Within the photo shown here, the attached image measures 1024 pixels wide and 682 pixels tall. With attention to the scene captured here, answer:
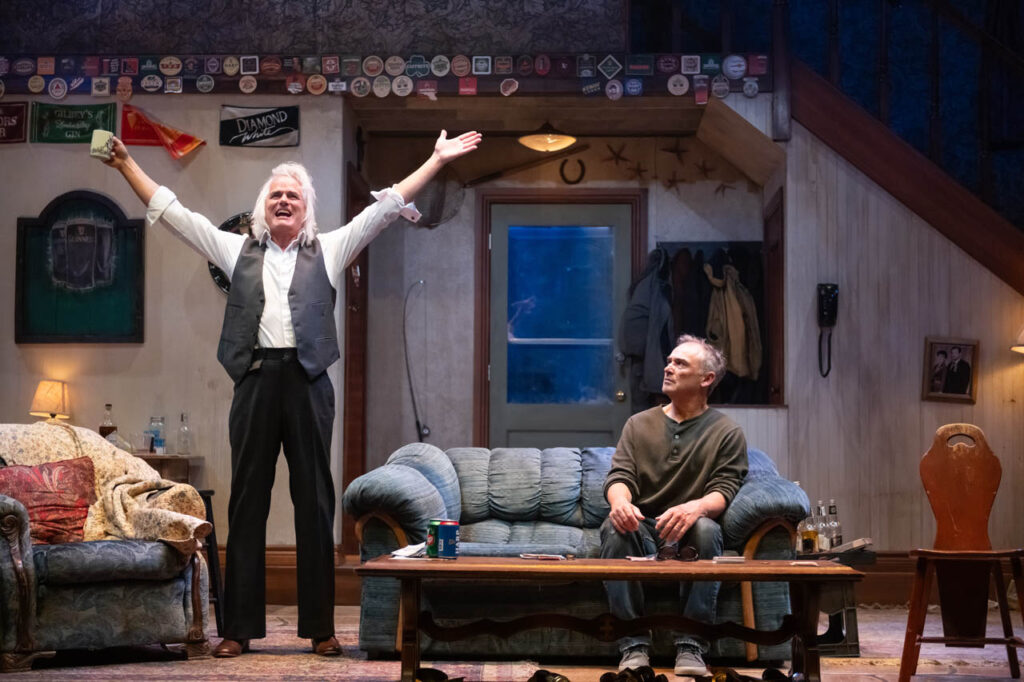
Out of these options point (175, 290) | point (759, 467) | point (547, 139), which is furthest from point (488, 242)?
point (759, 467)

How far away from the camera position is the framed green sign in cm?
662

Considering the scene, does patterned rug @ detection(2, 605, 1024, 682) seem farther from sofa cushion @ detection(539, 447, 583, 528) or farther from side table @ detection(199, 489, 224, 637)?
sofa cushion @ detection(539, 447, 583, 528)

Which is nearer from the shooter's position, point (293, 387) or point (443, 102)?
point (293, 387)

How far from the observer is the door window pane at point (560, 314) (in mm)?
7889

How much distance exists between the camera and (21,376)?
6621 millimetres

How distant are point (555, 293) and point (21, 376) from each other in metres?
3.31

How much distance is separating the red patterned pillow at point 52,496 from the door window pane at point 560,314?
360 centimetres

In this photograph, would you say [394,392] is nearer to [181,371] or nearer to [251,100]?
[181,371]

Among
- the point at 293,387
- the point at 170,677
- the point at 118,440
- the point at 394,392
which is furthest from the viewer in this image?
the point at 394,392

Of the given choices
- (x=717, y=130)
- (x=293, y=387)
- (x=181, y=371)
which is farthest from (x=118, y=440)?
(x=717, y=130)

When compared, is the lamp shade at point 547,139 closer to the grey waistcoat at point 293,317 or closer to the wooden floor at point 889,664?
the grey waistcoat at point 293,317

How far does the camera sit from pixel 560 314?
796 centimetres

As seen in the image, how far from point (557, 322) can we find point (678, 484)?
12.1 ft

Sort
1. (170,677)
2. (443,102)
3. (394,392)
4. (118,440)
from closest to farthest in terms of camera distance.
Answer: (170,677), (118,440), (443,102), (394,392)
